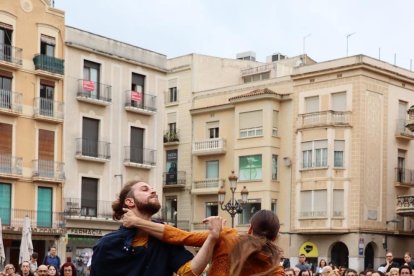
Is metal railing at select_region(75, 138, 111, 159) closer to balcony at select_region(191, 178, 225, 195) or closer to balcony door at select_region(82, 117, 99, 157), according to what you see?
balcony door at select_region(82, 117, 99, 157)

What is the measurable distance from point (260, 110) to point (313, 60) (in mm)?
8929

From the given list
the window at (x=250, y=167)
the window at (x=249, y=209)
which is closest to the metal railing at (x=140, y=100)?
the window at (x=250, y=167)

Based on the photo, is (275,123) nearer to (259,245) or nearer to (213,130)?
(213,130)

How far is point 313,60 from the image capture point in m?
52.0

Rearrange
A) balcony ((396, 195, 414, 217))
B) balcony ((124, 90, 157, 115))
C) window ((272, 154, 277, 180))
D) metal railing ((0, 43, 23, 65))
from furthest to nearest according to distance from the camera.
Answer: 1. window ((272, 154, 277, 180))
2. balcony ((124, 90, 157, 115))
3. balcony ((396, 195, 414, 217))
4. metal railing ((0, 43, 23, 65))

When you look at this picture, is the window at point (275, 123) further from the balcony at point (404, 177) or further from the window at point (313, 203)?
the balcony at point (404, 177)

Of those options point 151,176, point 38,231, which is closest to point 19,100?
point 38,231

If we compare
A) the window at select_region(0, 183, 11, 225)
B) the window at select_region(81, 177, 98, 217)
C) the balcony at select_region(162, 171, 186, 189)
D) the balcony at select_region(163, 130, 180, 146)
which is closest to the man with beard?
the window at select_region(0, 183, 11, 225)

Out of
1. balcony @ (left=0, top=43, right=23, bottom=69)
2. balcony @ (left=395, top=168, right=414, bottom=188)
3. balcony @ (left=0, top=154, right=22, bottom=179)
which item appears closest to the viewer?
balcony @ (left=0, top=154, right=22, bottom=179)

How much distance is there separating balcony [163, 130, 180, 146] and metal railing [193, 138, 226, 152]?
5.89ft

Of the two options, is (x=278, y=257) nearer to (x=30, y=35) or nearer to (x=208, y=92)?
(x=30, y=35)

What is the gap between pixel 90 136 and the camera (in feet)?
129

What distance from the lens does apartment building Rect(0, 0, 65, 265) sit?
35375 millimetres

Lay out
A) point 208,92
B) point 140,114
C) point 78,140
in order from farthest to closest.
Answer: point 208,92
point 140,114
point 78,140
